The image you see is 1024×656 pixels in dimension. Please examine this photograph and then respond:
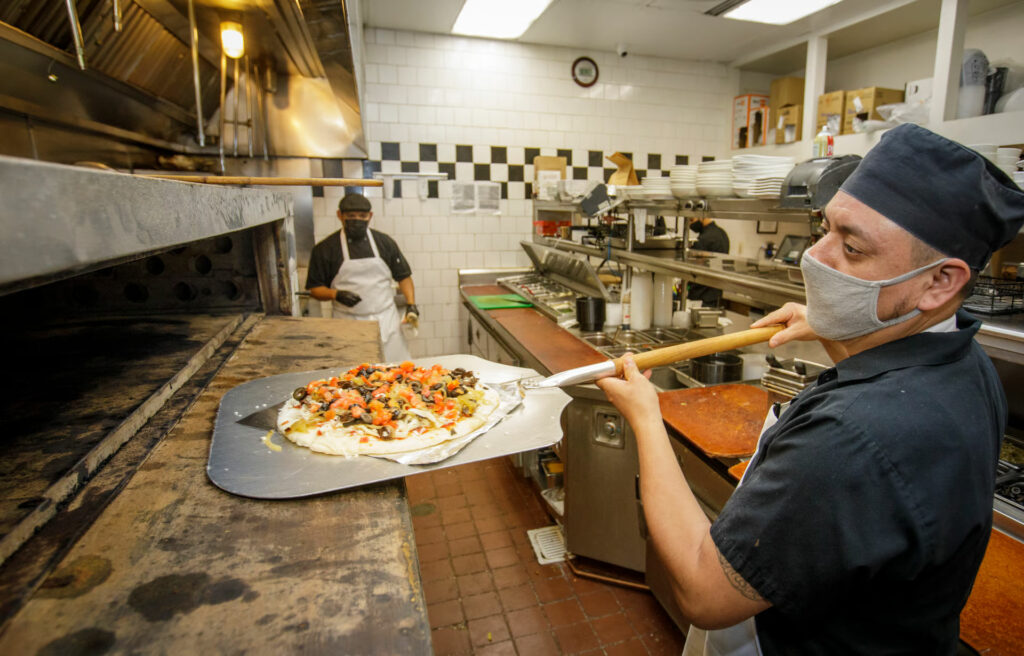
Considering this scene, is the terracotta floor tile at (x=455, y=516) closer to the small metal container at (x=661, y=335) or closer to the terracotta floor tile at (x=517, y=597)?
the terracotta floor tile at (x=517, y=597)

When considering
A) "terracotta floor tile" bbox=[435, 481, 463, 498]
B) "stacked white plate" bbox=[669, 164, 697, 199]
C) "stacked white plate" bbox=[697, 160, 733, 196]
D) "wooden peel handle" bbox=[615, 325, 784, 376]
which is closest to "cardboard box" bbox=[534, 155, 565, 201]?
"stacked white plate" bbox=[669, 164, 697, 199]

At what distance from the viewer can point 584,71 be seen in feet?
17.6

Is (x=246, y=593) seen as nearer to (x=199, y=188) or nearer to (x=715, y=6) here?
(x=199, y=188)

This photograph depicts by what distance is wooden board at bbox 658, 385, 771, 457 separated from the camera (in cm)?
189

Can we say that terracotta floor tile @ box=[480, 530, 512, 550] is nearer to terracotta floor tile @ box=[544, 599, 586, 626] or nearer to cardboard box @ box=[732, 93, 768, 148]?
terracotta floor tile @ box=[544, 599, 586, 626]

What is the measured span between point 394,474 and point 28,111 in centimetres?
228

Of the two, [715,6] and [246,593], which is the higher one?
[715,6]

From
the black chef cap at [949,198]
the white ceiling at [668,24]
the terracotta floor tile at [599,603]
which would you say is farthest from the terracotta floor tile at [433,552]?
the white ceiling at [668,24]

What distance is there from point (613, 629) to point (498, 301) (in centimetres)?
269

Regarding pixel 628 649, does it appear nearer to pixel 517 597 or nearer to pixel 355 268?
pixel 517 597

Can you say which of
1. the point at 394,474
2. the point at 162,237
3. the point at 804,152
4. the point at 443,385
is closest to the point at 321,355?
the point at 443,385

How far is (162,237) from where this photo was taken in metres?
0.64

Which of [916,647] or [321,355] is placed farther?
[321,355]

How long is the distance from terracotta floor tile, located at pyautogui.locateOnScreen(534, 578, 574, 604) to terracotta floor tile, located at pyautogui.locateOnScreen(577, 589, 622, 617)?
2.8 inches
